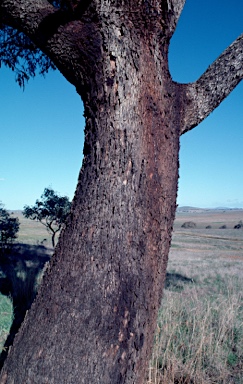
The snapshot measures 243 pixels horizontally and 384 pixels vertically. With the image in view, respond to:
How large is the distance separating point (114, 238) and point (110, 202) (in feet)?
0.63

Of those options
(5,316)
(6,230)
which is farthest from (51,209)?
(5,316)

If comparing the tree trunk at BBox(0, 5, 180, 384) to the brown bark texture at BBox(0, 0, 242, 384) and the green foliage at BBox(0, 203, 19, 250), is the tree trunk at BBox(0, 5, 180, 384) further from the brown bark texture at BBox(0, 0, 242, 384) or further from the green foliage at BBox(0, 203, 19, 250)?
the green foliage at BBox(0, 203, 19, 250)

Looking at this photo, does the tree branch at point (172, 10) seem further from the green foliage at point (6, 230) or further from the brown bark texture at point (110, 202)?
the green foliage at point (6, 230)

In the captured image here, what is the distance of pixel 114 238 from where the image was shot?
1.64 metres

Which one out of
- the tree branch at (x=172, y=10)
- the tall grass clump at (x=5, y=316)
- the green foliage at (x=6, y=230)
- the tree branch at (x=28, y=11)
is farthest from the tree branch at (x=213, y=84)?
the green foliage at (x=6, y=230)

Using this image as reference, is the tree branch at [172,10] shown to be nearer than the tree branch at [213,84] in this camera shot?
Yes

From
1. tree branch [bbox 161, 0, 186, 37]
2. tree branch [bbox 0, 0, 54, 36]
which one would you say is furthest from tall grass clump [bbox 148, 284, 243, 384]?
tree branch [bbox 0, 0, 54, 36]

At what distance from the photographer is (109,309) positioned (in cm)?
157

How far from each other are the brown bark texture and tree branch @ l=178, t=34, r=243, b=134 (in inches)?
7.2

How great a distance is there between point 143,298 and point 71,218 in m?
0.59

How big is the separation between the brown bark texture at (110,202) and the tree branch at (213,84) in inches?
7.2

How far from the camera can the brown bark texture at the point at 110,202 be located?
1550 millimetres

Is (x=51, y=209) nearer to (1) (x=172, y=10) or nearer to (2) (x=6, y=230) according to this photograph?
(2) (x=6, y=230)

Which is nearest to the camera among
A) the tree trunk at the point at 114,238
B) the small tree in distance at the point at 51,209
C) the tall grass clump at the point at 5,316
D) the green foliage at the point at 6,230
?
the tree trunk at the point at 114,238
